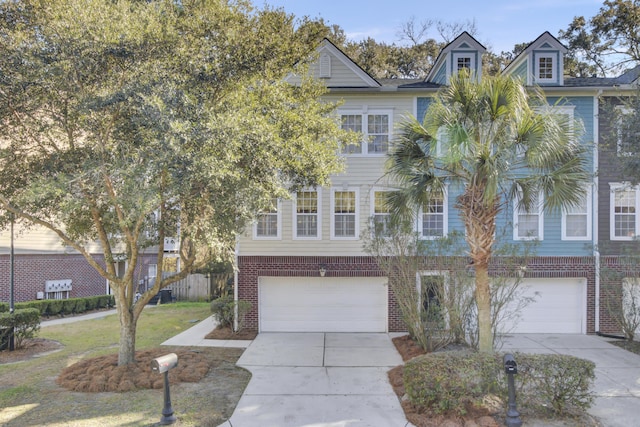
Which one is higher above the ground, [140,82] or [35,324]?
[140,82]

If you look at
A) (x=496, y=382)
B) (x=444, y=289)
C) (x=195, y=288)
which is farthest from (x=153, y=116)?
(x=195, y=288)

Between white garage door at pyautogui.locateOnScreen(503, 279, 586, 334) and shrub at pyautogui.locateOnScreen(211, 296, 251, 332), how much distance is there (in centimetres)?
819

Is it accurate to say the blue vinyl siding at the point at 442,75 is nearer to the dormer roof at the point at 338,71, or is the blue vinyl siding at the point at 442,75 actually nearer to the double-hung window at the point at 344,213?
the dormer roof at the point at 338,71

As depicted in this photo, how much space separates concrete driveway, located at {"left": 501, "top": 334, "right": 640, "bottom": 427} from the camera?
21.9ft

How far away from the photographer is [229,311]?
42.4ft

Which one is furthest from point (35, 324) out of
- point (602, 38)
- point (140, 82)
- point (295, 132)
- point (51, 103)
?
point (602, 38)

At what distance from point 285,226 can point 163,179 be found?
653cm

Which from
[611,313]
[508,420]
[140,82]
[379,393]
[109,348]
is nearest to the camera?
[508,420]

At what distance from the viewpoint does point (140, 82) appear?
6.95 metres

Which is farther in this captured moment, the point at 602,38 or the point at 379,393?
the point at 602,38

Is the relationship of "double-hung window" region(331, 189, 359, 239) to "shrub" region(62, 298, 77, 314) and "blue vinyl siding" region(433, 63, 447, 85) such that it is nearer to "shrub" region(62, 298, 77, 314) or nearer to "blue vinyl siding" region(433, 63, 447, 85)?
"blue vinyl siding" region(433, 63, 447, 85)

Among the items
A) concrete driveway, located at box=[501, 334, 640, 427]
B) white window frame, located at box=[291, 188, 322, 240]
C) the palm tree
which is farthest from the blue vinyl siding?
concrete driveway, located at box=[501, 334, 640, 427]

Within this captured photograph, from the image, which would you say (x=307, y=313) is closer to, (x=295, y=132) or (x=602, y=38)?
(x=295, y=132)

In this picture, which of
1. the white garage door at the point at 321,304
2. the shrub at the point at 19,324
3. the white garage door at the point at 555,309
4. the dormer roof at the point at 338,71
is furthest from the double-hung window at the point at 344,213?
the shrub at the point at 19,324
